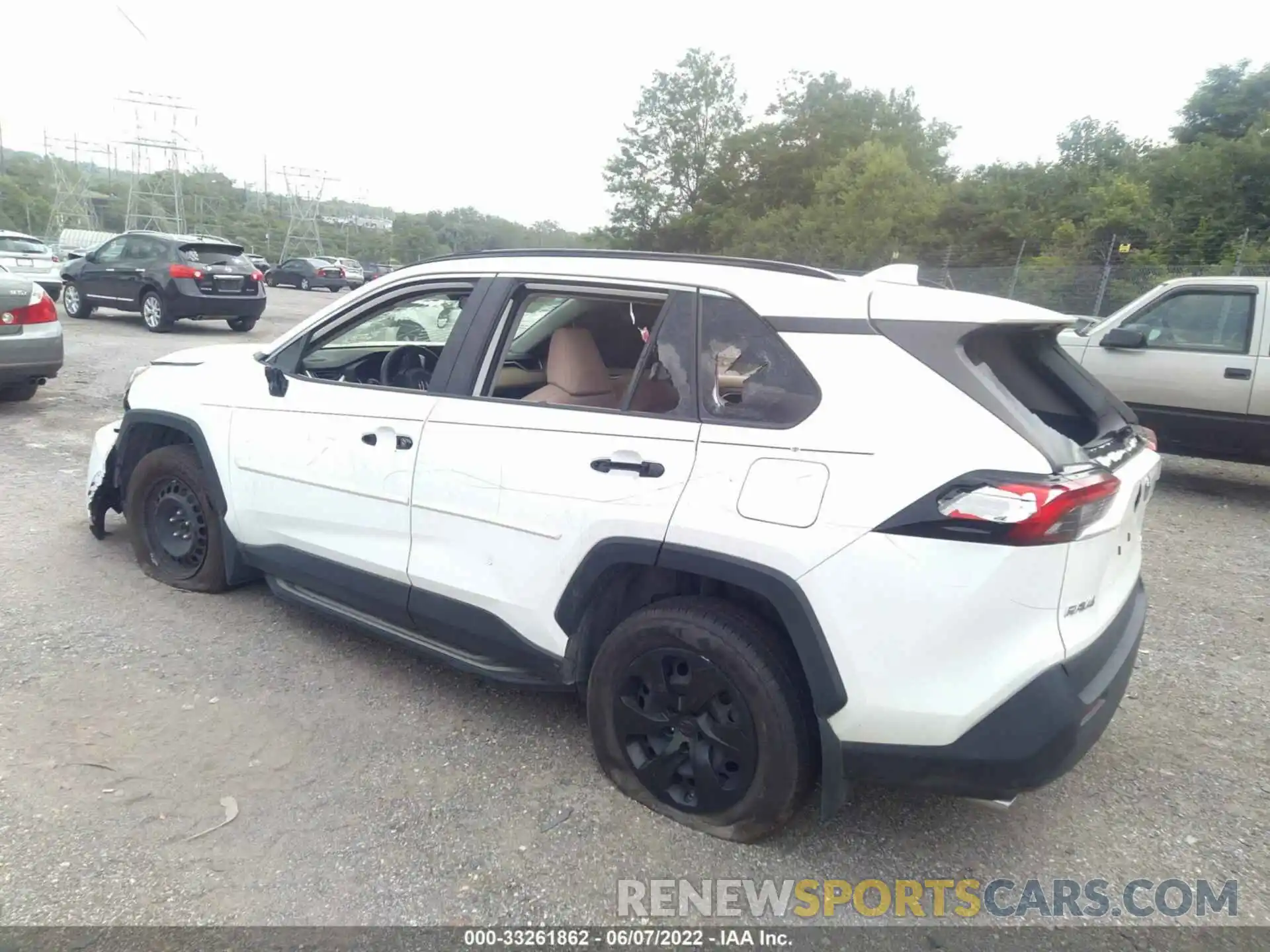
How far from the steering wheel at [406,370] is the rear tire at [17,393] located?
6.41 meters

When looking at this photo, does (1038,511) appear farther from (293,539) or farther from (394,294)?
(293,539)

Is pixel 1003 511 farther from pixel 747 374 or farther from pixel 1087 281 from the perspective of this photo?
pixel 1087 281

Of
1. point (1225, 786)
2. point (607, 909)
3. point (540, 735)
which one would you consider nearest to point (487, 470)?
point (540, 735)

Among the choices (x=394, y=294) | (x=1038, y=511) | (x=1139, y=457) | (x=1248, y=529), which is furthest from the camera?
(x=1248, y=529)

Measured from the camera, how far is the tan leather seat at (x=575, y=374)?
3271mm

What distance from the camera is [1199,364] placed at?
24.2 feet

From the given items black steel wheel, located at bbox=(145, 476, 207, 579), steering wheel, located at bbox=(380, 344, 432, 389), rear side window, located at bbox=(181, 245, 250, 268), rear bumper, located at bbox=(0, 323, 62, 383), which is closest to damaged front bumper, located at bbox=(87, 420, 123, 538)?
black steel wheel, located at bbox=(145, 476, 207, 579)

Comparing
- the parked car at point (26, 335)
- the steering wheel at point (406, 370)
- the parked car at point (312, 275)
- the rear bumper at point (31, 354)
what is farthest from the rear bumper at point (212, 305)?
the parked car at point (312, 275)

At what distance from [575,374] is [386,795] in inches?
63.5

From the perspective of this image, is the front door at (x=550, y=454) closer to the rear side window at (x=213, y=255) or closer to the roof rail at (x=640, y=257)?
the roof rail at (x=640, y=257)

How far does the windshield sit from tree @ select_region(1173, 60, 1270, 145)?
28.5 metres

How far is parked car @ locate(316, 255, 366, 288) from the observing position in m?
36.2

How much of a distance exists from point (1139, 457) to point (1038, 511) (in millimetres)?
934

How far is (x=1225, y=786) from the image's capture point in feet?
10.5
